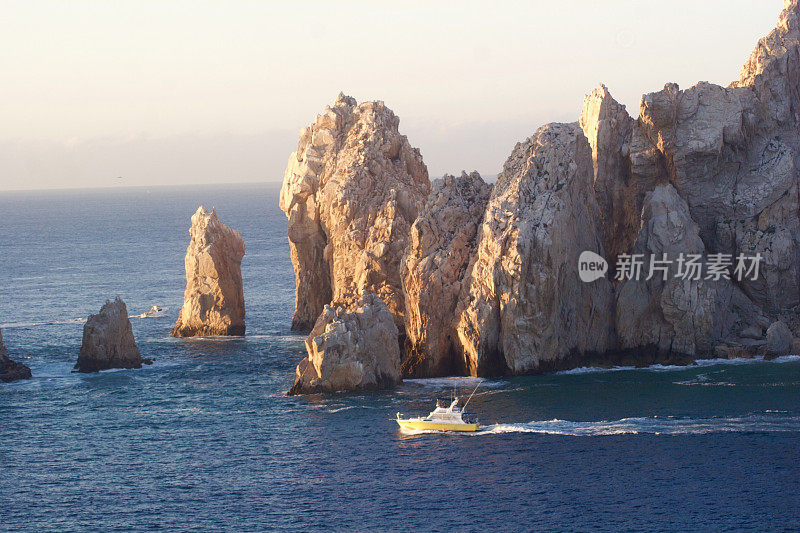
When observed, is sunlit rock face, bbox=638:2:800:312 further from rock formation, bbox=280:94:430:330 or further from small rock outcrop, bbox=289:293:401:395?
small rock outcrop, bbox=289:293:401:395

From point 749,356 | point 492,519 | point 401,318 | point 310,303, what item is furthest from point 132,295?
point 492,519

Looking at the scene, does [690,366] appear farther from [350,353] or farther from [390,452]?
[390,452]

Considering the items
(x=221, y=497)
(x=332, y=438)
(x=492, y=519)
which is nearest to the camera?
(x=492, y=519)

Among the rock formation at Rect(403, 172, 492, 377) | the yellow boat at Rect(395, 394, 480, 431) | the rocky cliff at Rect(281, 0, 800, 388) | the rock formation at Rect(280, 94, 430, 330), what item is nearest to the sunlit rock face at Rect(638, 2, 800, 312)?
the rocky cliff at Rect(281, 0, 800, 388)

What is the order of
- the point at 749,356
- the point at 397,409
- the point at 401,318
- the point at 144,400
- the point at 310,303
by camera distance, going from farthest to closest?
the point at 310,303 → the point at 401,318 → the point at 749,356 → the point at 144,400 → the point at 397,409

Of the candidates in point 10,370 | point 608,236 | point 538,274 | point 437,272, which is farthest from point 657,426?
point 10,370

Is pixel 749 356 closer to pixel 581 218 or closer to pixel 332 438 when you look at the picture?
pixel 581 218

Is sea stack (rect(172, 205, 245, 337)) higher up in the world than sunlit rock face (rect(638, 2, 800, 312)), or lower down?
lower down
